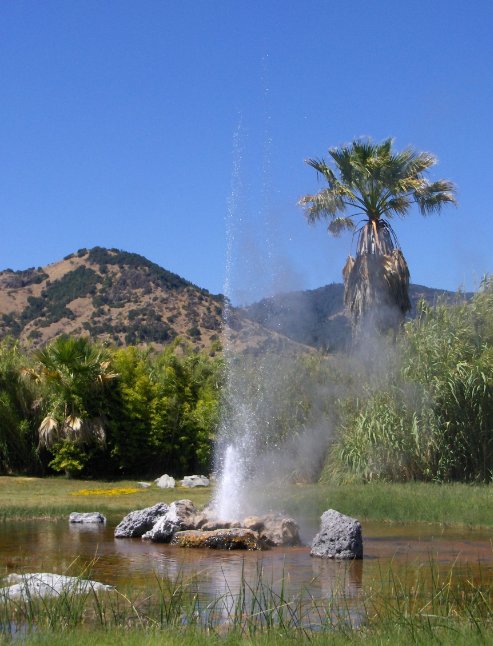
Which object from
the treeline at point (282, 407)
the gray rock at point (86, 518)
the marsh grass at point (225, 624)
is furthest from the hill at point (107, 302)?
the marsh grass at point (225, 624)

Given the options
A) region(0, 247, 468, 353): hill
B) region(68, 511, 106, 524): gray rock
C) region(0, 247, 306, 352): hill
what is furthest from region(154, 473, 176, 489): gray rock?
region(0, 247, 306, 352): hill

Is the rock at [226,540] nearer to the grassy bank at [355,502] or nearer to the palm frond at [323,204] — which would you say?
the grassy bank at [355,502]

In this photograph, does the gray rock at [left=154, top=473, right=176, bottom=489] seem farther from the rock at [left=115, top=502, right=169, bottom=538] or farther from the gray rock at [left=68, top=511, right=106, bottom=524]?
the rock at [left=115, top=502, right=169, bottom=538]

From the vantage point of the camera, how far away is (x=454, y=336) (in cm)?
2658

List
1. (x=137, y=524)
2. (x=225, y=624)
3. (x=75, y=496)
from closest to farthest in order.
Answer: (x=225, y=624)
(x=137, y=524)
(x=75, y=496)

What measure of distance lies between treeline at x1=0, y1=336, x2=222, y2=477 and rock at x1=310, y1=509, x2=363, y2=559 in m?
21.2

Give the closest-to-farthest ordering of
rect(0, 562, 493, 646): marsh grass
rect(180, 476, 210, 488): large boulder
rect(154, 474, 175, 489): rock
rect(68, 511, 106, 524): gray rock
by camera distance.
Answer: rect(0, 562, 493, 646): marsh grass < rect(68, 511, 106, 524): gray rock < rect(154, 474, 175, 489): rock < rect(180, 476, 210, 488): large boulder

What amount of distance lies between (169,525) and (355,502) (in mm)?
5757

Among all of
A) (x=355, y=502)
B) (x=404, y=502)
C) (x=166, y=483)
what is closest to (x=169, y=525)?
(x=355, y=502)

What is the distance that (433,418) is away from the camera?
82.4 ft

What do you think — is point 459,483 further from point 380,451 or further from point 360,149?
point 360,149

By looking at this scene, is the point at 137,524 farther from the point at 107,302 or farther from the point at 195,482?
the point at 107,302

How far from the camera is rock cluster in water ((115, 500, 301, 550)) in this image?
1550cm

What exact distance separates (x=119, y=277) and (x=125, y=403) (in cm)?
6676
